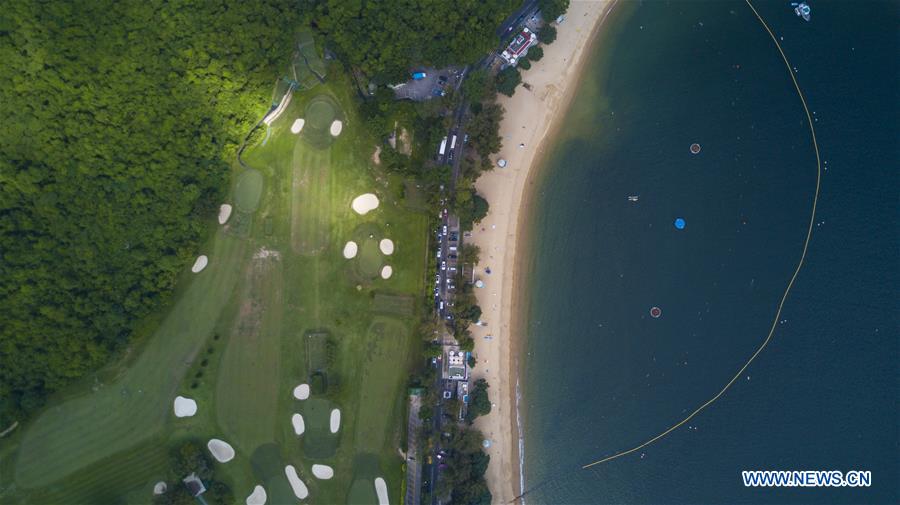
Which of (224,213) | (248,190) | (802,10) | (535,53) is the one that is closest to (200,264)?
(224,213)

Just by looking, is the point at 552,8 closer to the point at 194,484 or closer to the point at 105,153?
the point at 105,153

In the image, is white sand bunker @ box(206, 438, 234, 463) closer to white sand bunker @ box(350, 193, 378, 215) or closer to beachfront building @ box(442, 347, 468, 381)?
beachfront building @ box(442, 347, 468, 381)

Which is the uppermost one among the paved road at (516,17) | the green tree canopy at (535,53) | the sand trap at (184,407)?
the paved road at (516,17)

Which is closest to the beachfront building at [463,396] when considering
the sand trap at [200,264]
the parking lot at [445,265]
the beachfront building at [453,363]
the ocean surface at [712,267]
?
the beachfront building at [453,363]

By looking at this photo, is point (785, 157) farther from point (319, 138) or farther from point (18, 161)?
point (18, 161)

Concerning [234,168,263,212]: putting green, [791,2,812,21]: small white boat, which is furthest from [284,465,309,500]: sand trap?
[791,2,812,21]: small white boat

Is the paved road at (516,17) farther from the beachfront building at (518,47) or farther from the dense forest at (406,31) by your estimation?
the dense forest at (406,31)
